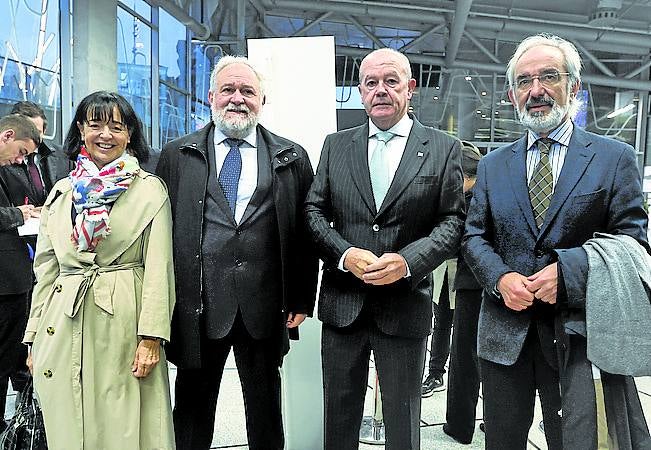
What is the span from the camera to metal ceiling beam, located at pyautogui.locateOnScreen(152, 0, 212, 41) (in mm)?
7746

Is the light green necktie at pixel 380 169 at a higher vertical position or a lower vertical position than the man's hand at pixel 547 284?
higher

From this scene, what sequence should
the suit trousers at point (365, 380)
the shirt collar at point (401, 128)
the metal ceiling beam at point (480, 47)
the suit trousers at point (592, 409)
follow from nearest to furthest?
the suit trousers at point (592, 409) → the suit trousers at point (365, 380) → the shirt collar at point (401, 128) → the metal ceiling beam at point (480, 47)

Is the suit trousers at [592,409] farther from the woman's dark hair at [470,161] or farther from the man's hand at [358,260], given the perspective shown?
the woman's dark hair at [470,161]

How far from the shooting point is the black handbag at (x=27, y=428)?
2.24 meters

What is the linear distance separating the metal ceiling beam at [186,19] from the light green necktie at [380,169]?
6502mm

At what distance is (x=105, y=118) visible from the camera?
2010 mm

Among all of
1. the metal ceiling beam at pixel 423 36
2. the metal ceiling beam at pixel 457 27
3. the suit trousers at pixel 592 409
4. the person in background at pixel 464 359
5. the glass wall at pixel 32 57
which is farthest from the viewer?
the metal ceiling beam at pixel 423 36

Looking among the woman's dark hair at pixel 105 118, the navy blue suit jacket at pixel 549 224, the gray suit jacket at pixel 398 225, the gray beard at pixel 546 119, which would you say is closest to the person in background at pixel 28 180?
the woman's dark hair at pixel 105 118

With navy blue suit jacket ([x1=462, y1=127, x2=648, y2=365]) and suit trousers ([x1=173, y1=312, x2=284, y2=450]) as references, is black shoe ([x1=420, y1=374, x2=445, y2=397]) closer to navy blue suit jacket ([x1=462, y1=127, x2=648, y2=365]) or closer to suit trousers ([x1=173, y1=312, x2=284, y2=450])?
suit trousers ([x1=173, y1=312, x2=284, y2=450])

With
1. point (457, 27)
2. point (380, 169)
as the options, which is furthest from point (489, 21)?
point (380, 169)

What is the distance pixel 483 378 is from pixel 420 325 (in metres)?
0.28

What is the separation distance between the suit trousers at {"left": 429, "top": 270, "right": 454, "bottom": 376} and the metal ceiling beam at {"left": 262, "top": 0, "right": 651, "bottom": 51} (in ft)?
24.4

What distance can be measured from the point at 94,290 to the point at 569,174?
63.0 inches

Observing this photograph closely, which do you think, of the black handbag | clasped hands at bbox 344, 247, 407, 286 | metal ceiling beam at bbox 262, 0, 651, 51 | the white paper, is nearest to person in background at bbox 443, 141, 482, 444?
clasped hands at bbox 344, 247, 407, 286
